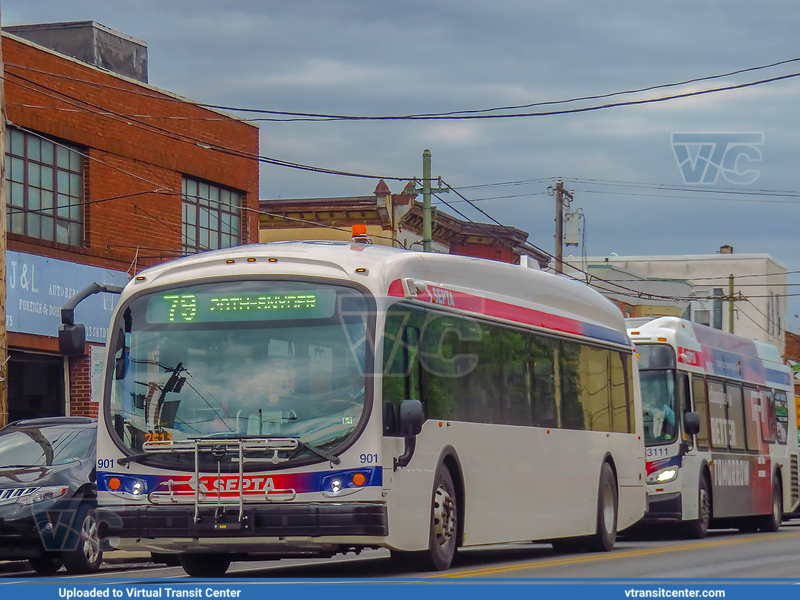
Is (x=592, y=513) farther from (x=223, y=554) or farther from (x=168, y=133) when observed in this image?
(x=168, y=133)

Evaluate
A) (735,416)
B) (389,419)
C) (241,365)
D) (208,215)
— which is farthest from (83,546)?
(208,215)

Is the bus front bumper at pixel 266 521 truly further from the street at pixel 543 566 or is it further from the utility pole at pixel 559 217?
the utility pole at pixel 559 217

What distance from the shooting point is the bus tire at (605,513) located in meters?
17.1

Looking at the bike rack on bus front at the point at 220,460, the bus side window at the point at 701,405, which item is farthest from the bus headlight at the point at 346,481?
the bus side window at the point at 701,405

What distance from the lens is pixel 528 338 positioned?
15.2m

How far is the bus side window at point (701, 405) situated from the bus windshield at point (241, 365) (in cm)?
1105

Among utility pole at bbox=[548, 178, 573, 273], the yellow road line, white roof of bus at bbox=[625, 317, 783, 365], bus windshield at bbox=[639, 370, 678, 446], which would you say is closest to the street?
the yellow road line

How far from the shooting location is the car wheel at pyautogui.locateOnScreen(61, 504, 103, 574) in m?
14.1

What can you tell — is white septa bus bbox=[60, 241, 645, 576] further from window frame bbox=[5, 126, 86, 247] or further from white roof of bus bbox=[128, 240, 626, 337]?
window frame bbox=[5, 126, 86, 247]

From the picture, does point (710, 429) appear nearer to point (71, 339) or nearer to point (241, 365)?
point (241, 365)

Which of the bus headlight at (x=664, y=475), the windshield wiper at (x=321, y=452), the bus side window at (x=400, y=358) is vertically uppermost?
the bus side window at (x=400, y=358)

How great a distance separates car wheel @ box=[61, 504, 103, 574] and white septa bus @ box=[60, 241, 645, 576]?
5.47 feet

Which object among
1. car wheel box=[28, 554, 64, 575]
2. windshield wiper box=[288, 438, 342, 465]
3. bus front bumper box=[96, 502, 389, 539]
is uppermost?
windshield wiper box=[288, 438, 342, 465]

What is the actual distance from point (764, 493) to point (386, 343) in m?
15.0
